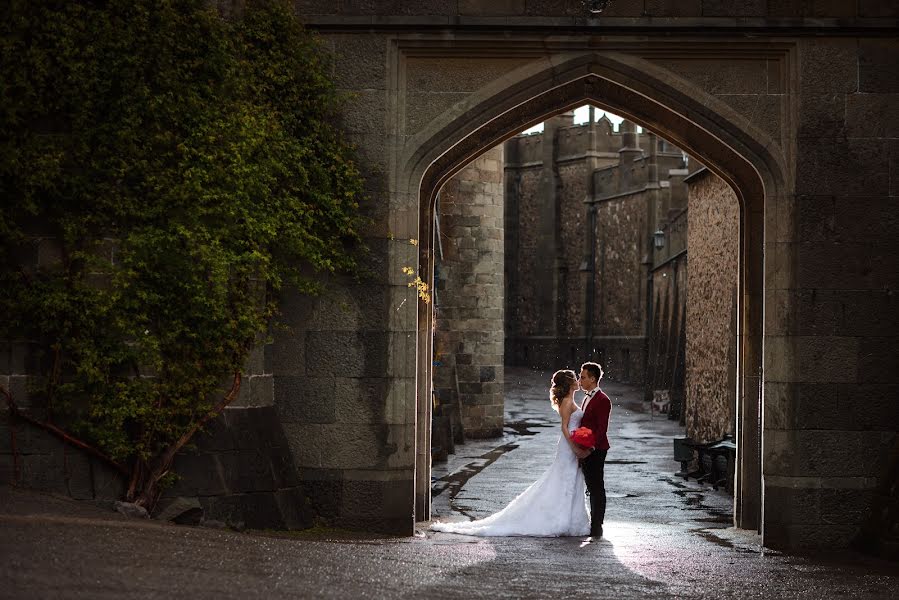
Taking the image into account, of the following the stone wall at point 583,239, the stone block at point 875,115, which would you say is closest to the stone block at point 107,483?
the stone block at point 875,115

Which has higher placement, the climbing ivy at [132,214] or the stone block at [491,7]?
the stone block at [491,7]

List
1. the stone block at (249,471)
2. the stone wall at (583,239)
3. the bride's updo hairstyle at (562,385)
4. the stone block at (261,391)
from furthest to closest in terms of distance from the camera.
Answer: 1. the stone wall at (583,239)
2. the bride's updo hairstyle at (562,385)
3. the stone block at (261,391)
4. the stone block at (249,471)

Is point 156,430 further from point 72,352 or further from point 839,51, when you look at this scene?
point 839,51

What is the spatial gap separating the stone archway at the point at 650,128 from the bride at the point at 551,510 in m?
0.56

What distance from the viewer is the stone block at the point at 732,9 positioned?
26.7 feet

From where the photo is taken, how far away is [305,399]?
8.26 m

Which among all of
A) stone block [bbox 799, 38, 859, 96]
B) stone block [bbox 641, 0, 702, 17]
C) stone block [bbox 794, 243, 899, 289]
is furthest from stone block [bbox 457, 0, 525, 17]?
stone block [bbox 794, 243, 899, 289]

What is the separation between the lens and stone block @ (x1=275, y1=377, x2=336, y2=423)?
27.0 feet

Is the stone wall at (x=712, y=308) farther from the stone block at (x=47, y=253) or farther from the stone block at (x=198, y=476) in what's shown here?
the stone block at (x=47, y=253)

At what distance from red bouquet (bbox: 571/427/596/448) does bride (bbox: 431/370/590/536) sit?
7 cm

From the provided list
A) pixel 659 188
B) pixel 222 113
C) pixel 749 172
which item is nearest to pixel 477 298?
pixel 749 172

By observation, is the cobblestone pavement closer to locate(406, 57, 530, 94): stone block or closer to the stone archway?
the stone archway

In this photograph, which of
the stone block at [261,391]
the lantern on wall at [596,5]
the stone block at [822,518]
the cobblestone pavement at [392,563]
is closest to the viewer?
the cobblestone pavement at [392,563]

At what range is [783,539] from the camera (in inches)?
320
